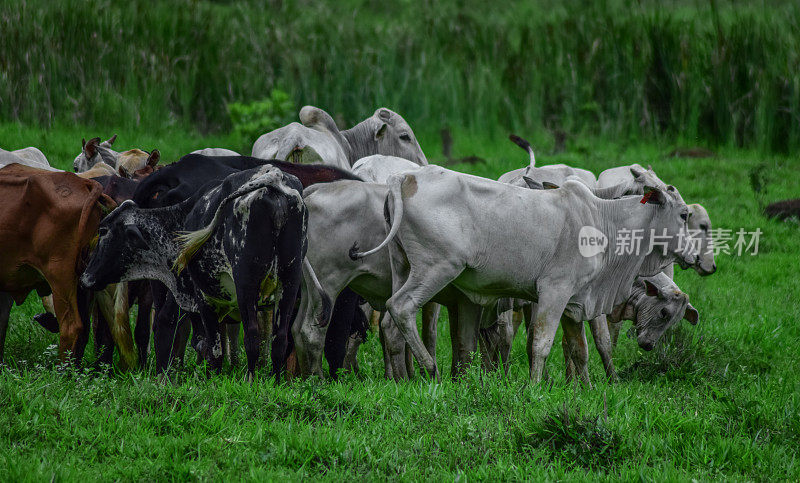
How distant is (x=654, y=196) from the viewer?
24.4 ft

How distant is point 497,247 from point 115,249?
8.62 ft

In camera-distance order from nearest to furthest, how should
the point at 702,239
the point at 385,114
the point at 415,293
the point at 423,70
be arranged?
the point at 415,293 < the point at 702,239 < the point at 385,114 < the point at 423,70

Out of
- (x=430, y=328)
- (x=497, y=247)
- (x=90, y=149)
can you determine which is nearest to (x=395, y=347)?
(x=430, y=328)

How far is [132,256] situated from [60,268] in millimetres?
521

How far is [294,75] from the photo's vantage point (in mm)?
15078

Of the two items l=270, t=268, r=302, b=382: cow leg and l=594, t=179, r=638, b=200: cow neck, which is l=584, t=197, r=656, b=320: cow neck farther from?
l=270, t=268, r=302, b=382: cow leg

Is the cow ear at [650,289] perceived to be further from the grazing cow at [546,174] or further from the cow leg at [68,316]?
the cow leg at [68,316]

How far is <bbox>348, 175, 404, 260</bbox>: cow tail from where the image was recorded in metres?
6.54

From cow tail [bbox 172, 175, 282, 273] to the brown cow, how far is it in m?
0.89

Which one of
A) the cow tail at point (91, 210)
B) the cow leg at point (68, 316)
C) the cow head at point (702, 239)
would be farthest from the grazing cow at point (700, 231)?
the cow leg at point (68, 316)

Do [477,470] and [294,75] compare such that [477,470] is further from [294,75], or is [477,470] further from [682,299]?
[294,75]

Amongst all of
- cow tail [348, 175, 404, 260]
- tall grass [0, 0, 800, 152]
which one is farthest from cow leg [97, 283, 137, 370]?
tall grass [0, 0, 800, 152]

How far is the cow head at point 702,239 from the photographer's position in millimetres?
7824

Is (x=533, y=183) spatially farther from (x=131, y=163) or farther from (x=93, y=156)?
(x=93, y=156)
